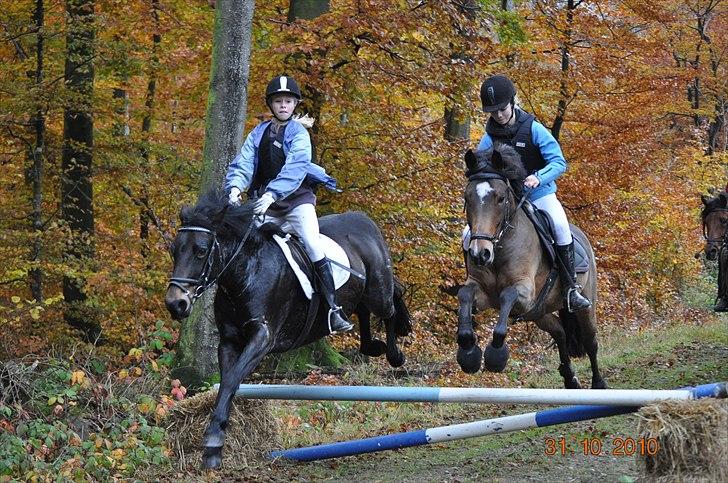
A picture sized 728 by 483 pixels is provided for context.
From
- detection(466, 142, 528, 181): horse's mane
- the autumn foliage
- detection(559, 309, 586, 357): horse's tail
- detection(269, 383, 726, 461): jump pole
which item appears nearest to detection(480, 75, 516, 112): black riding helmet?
detection(466, 142, 528, 181): horse's mane

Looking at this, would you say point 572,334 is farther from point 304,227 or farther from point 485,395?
point 485,395

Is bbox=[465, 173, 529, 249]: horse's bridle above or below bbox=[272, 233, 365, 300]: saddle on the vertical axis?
above

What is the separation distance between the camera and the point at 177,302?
6656mm

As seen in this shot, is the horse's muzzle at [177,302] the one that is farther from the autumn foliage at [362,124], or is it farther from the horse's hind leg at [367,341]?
the autumn foliage at [362,124]

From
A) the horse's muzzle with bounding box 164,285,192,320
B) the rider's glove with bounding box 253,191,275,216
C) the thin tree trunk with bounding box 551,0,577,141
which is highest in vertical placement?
the thin tree trunk with bounding box 551,0,577,141

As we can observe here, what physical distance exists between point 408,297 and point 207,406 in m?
8.72

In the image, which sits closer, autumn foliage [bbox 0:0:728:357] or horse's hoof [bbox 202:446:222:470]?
horse's hoof [bbox 202:446:222:470]

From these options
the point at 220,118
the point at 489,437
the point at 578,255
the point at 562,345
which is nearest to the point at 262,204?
the point at 578,255

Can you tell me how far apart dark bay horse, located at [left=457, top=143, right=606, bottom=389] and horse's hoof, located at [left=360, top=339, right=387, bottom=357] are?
1604mm

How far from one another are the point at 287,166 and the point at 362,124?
7.11 meters

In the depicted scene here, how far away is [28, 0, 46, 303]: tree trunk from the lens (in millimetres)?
15797

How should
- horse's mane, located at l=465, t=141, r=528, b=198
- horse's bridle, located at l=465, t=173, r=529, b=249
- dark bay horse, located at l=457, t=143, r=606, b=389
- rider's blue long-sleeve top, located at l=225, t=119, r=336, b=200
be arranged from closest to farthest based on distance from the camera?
dark bay horse, located at l=457, t=143, r=606, b=389, horse's bridle, located at l=465, t=173, r=529, b=249, rider's blue long-sleeve top, located at l=225, t=119, r=336, b=200, horse's mane, located at l=465, t=141, r=528, b=198

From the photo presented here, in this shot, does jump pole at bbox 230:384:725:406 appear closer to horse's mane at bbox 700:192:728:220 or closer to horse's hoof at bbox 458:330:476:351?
horse's hoof at bbox 458:330:476:351

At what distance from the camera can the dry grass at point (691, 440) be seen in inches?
223
